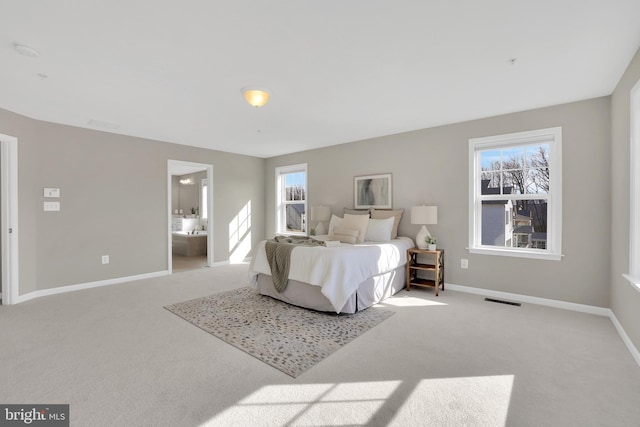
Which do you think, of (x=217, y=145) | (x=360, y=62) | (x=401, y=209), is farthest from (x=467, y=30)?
(x=217, y=145)

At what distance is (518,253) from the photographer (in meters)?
3.82

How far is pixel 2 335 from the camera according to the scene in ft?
9.11

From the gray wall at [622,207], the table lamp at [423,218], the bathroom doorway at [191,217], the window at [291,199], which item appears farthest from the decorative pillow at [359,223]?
the bathroom doorway at [191,217]

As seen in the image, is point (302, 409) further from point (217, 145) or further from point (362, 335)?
point (217, 145)

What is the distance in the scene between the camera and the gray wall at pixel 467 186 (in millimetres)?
3330

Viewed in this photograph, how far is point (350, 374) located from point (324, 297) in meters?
1.21

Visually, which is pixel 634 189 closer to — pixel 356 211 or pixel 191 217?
pixel 356 211

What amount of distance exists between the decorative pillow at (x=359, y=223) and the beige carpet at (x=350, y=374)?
4.81 ft

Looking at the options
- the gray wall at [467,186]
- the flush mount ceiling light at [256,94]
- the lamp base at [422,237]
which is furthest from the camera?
the lamp base at [422,237]

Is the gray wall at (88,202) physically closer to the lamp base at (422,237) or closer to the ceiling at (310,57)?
the ceiling at (310,57)

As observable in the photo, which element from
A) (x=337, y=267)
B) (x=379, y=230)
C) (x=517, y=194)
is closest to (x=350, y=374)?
(x=337, y=267)

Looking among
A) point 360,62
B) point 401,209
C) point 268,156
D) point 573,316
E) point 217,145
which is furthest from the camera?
point 268,156

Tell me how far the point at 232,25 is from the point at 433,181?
11.5 feet

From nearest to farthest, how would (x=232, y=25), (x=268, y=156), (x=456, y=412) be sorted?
(x=456, y=412)
(x=232, y=25)
(x=268, y=156)
